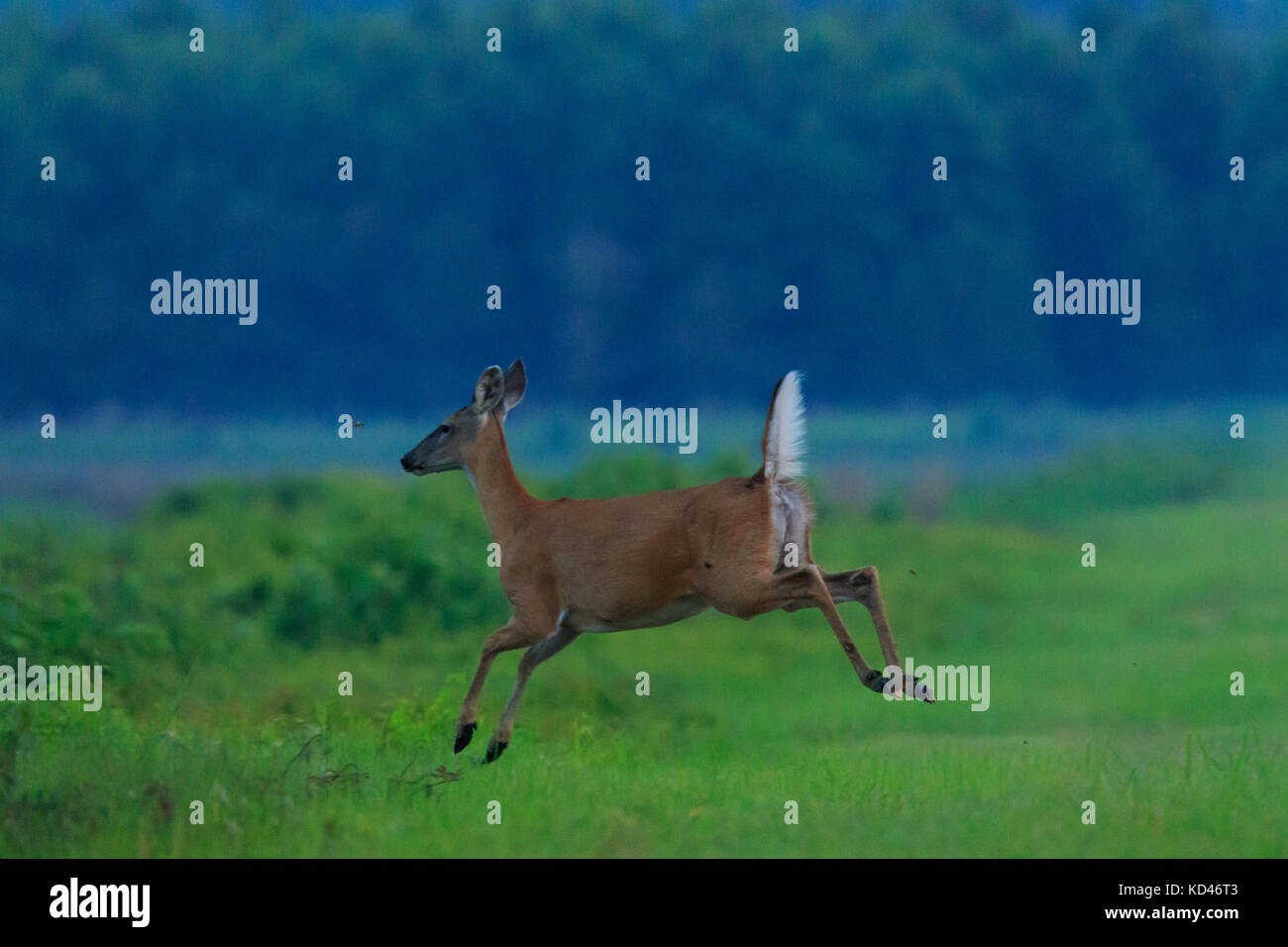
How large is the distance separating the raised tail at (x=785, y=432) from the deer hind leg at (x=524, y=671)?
1.74 meters

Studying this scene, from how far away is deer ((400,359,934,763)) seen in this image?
10.2 m

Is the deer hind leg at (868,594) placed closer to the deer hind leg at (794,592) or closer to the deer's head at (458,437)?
the deer hind leg at (794,592)

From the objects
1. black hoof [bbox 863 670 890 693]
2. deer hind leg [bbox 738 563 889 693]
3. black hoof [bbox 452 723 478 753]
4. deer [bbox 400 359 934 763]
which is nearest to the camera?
black hoof [bbox 863 670 890 693]

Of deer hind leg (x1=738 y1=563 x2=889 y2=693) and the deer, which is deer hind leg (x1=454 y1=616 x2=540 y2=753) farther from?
deer hind leg (x1=738 y1=563 x2=889 y2=693)

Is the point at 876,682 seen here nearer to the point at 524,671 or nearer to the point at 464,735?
the point at 524,671

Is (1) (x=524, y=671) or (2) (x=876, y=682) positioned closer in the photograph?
(2) (x=876, y=682)

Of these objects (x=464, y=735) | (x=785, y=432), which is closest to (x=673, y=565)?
(x=785, y=432)

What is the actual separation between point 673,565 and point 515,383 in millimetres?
2077

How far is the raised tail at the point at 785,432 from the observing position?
10.4 meters

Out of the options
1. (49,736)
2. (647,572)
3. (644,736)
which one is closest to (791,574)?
(647,572)

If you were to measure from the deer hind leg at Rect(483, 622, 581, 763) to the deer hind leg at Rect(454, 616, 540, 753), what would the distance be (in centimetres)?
14

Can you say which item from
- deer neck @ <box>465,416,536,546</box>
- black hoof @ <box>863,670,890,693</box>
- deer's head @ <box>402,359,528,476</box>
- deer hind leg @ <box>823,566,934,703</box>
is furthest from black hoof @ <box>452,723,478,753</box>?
black hoof @ <box>863,670,890,693</box>

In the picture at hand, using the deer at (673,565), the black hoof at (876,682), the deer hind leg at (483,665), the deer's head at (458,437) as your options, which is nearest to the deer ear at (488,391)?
the deer's head at (458,437)

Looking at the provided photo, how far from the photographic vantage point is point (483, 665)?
35.5 feet
